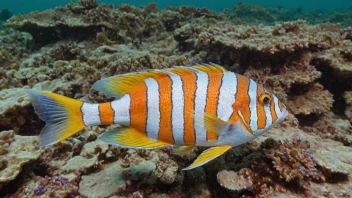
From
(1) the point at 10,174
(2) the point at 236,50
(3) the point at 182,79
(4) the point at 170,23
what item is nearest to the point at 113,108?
(3) the point at 182,79

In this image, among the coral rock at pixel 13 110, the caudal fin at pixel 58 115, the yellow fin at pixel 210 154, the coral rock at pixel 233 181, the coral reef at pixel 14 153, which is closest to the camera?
the yellow fin at pixel 210 154

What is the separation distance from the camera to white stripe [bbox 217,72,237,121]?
198cm

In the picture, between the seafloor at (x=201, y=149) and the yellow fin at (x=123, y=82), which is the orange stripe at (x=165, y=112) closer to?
the yellow fin at (x=123, y=82)

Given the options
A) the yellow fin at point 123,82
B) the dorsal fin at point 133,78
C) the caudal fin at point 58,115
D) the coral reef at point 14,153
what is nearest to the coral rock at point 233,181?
the dorsal fin at point 133,78

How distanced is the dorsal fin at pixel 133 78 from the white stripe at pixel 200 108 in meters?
0.15

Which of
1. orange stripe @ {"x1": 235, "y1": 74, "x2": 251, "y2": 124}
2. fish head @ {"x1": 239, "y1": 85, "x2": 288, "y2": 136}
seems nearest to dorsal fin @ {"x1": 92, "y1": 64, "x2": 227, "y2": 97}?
orange stripe @ {"x1": 235, "y1": 74, "x2": 251, "y2": 124}

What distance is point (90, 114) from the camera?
2.01 meters

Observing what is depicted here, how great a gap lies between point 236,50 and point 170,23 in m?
5.67

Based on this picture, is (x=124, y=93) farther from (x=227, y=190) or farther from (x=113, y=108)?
(x=227, y=190)

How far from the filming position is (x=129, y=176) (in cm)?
286

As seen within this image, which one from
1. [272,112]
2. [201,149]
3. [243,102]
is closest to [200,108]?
[243,102]

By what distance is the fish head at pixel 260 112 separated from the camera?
2.01 metres

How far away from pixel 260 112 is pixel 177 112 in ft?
2.14

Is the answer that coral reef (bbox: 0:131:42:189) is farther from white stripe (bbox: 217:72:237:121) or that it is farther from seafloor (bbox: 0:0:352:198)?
white stripe (bbox: 217:72:237:121)
